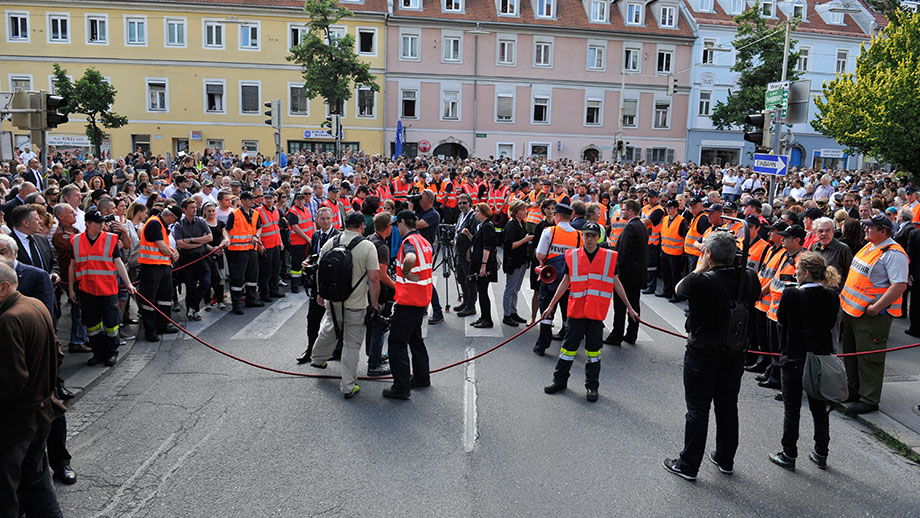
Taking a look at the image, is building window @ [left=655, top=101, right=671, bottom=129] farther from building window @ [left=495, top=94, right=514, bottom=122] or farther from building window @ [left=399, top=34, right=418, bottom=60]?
building window @ [left=399, top=34, right=418, bottom=60]

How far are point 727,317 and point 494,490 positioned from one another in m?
2.21

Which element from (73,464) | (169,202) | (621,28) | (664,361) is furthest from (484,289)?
(621,28)

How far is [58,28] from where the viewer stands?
40.4 metres

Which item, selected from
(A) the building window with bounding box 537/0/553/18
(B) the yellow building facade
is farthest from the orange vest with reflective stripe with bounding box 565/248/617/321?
(A) the building window with bounding box 537/0/553/18

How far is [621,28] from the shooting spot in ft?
152

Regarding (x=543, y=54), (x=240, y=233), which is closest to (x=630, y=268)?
(x=240, y=233)

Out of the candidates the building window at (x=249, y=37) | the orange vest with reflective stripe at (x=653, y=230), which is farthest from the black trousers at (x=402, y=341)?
the building window at (x=249, y=37)

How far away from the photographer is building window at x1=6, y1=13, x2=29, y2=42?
4031cm

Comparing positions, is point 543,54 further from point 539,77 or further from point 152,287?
point 152,287

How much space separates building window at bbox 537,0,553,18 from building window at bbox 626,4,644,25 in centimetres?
565

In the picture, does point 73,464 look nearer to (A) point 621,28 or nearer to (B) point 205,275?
(B) point 205,275

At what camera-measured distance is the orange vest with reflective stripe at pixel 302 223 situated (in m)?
12.3

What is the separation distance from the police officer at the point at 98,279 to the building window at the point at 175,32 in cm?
3777

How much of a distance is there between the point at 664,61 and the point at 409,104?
59.6 ft
